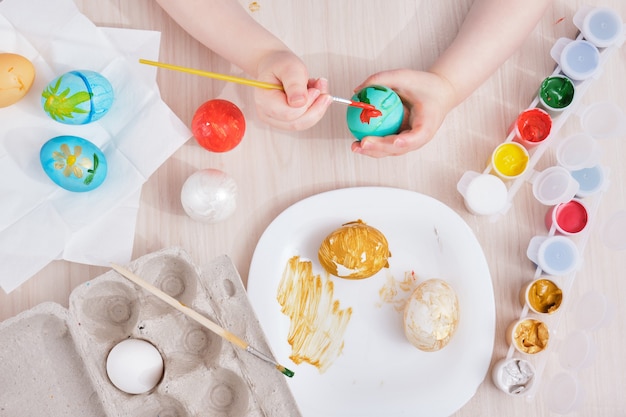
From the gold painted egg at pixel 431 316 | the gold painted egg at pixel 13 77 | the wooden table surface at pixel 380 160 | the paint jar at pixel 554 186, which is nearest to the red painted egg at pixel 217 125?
the wooden table surface at pixel 380 160

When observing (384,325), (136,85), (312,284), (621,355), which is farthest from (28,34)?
(621,355)

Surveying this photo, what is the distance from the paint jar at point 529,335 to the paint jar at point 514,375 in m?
0.02

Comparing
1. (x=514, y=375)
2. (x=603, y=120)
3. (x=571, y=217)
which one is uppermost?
(x=603, y=120)

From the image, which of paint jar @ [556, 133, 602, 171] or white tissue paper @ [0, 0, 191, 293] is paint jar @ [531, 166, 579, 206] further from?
white tissue paper @ [0, 0, 191, 293]

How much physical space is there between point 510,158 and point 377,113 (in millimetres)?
249

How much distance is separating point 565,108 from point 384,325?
0.44m

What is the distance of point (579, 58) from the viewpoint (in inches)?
37.8

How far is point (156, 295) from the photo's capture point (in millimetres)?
819

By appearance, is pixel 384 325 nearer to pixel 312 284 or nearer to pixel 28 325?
pixel 312 284

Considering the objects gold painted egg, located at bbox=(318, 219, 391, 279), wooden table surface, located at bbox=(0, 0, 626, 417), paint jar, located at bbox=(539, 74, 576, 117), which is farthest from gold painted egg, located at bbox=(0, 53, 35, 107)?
paint jar, located at bbox=(539, 74, 576, 117)

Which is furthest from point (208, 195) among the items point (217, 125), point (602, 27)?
point (602, 27)

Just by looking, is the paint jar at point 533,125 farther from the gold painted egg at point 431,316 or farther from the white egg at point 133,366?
the white egg at point 133,366

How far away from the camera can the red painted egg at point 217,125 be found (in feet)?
2.86

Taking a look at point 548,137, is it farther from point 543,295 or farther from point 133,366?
point 133,366
